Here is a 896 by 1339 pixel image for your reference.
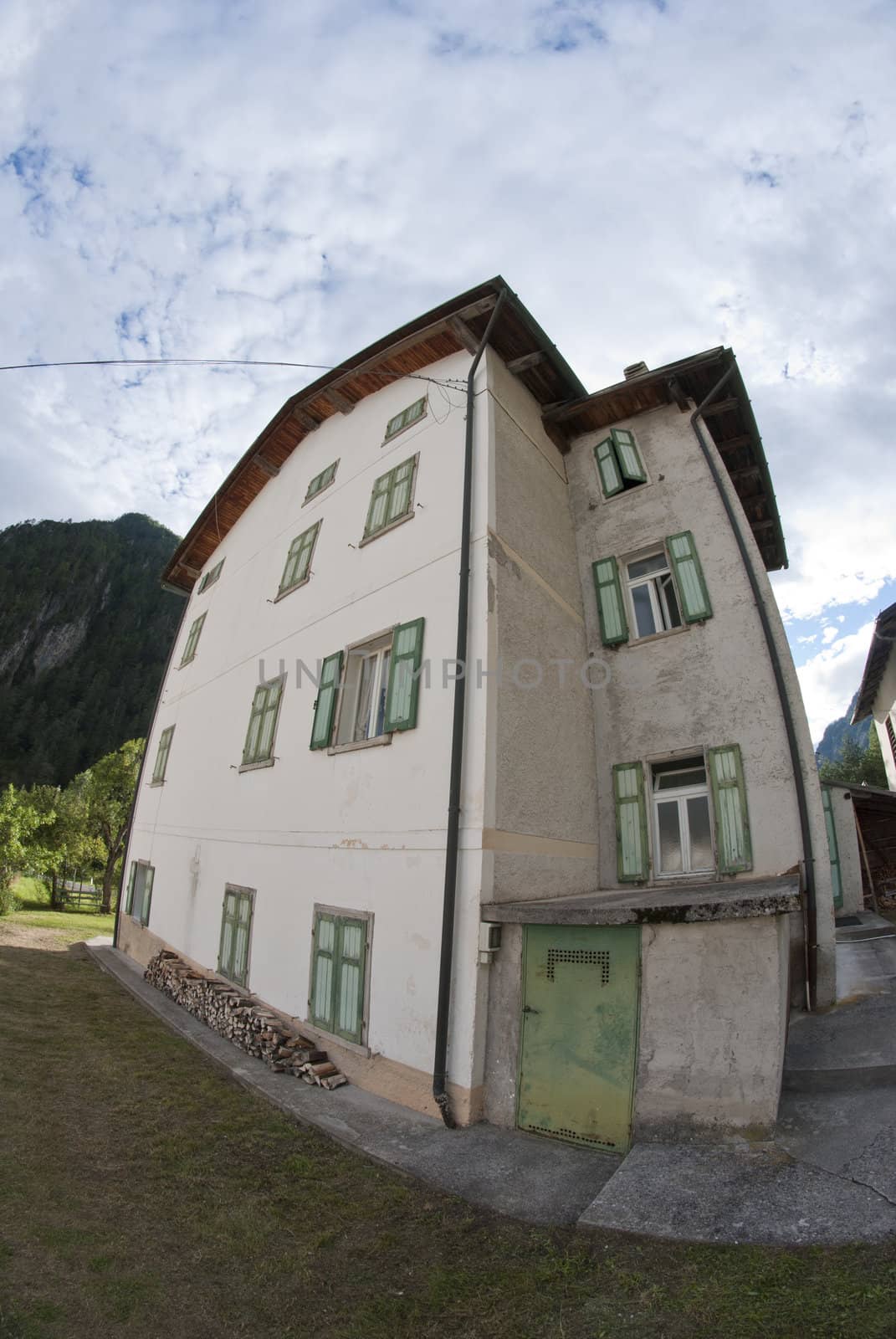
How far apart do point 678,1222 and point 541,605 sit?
20.7ft

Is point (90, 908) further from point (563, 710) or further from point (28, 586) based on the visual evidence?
point (28, 586)

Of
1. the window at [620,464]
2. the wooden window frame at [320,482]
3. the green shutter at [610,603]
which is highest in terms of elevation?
the wooden window frame at [320,482]

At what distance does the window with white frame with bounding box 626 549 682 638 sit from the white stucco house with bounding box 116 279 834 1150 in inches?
1.6

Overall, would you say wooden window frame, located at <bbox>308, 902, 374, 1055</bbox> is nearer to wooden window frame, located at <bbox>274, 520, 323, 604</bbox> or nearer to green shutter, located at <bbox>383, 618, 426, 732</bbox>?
green shutter, located at <bbox>383, 618, 426, 732</bbox>

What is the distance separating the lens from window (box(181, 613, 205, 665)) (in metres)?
15.3

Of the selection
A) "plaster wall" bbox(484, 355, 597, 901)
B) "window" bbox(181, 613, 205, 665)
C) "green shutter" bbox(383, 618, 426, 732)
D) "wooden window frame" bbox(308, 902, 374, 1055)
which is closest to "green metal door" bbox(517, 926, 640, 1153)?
"plaster wall" bbox(484, 355, 597, 901)

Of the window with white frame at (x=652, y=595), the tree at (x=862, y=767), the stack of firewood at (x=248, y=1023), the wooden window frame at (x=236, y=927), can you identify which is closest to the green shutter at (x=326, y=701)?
the wooden window frame at (x=236, y=927)

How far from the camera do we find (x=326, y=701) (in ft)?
28.1

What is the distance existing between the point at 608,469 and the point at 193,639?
450 inches

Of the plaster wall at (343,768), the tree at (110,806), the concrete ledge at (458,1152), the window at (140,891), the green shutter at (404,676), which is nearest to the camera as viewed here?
the concrete ledge at (458,1152)

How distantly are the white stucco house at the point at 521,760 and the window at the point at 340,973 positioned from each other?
0.04 metres

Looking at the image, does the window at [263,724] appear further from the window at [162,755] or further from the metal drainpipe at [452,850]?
the window at [162,755]

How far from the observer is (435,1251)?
12.6ft

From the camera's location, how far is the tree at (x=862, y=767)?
34438 mm
